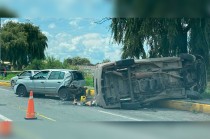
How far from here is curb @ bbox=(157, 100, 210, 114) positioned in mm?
9641

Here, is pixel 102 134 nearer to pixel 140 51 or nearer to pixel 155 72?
pixel 155 72

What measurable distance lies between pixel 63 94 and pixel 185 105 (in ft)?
15.6

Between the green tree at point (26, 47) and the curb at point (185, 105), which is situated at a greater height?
the green tree at point (26, 47)

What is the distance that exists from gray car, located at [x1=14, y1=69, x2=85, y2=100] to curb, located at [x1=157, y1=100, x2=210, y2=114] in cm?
324

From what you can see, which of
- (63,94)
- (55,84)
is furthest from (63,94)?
(55,84)

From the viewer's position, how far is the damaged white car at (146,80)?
1016 centimetres

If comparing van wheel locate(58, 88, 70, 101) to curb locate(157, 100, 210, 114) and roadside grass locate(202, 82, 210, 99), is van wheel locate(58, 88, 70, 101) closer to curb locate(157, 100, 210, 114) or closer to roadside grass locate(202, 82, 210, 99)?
curb locate(157, 100, 210, 114)

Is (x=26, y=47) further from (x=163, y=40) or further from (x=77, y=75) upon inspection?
(x=163, y=40)

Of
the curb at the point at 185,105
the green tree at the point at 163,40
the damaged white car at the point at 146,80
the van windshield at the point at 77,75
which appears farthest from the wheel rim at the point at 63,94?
the curb at the point at 185,105

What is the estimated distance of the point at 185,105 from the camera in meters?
10.3

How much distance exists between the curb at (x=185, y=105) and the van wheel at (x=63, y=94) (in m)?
3.61

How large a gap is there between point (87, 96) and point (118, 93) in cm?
282

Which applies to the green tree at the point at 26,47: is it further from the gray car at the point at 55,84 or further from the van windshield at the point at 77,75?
the van windshield at the point at 77,75

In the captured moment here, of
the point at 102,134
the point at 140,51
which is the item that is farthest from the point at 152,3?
the point at 140,51
